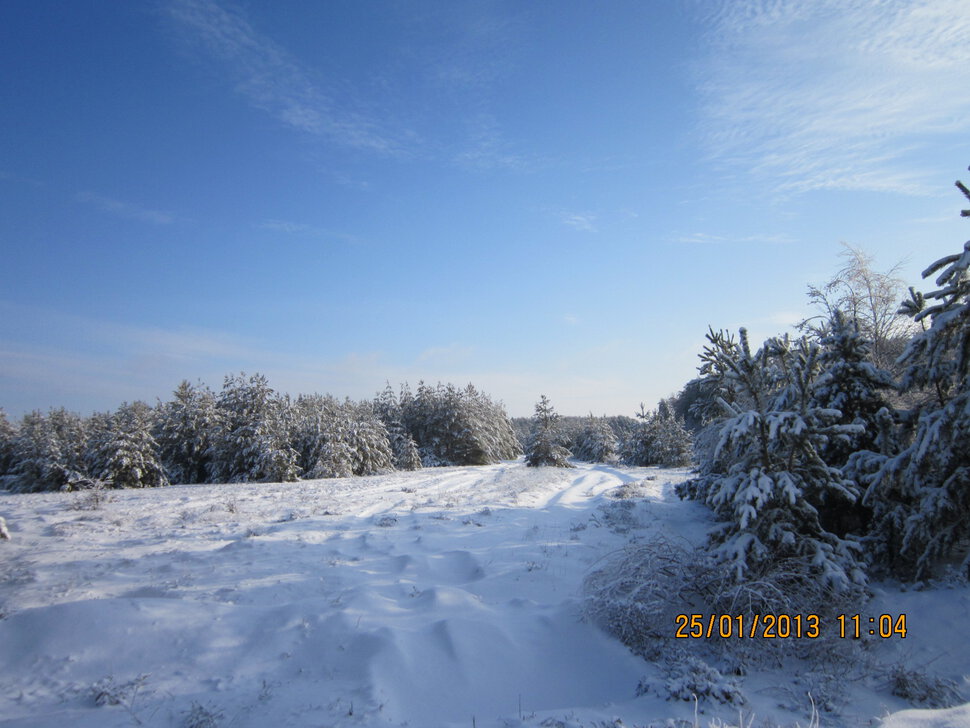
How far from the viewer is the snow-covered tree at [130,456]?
866 inches

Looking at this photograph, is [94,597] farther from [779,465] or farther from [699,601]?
[779,465]

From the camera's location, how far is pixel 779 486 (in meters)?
5.82

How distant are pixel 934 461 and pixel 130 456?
28833 mm

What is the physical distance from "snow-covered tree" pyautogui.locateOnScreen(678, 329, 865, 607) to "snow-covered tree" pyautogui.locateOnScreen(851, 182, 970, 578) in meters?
0.55

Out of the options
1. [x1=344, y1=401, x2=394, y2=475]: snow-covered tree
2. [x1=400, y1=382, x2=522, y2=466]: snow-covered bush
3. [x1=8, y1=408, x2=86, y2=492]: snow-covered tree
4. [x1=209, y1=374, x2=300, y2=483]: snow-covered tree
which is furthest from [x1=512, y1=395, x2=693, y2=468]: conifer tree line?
[x1=8, y1=408, x2=86, y2=492]: snow-covered tree

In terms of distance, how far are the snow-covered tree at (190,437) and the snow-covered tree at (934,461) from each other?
96.3ft

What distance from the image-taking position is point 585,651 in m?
5.26

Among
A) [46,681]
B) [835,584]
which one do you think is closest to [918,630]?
[835,584]

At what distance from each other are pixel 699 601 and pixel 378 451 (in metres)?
26.1

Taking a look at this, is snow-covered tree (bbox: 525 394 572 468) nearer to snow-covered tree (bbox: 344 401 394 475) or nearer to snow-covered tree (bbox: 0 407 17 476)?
snow-covered tree (bbox: 344 401 394 475)

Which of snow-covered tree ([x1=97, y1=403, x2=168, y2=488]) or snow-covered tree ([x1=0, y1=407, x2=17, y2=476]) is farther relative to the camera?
snow-covered tree ([x1=0, y1=407, x2=17, y2=476])

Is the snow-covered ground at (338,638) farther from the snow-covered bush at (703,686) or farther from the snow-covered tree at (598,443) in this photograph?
the snow-covered tree at (598,443)

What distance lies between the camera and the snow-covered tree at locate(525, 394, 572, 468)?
1166 inches

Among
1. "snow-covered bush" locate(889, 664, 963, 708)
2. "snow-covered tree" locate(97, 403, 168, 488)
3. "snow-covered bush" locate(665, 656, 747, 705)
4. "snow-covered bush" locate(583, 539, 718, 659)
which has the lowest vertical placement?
"snow-covered bush" locate(889, 664, 963, 708)
